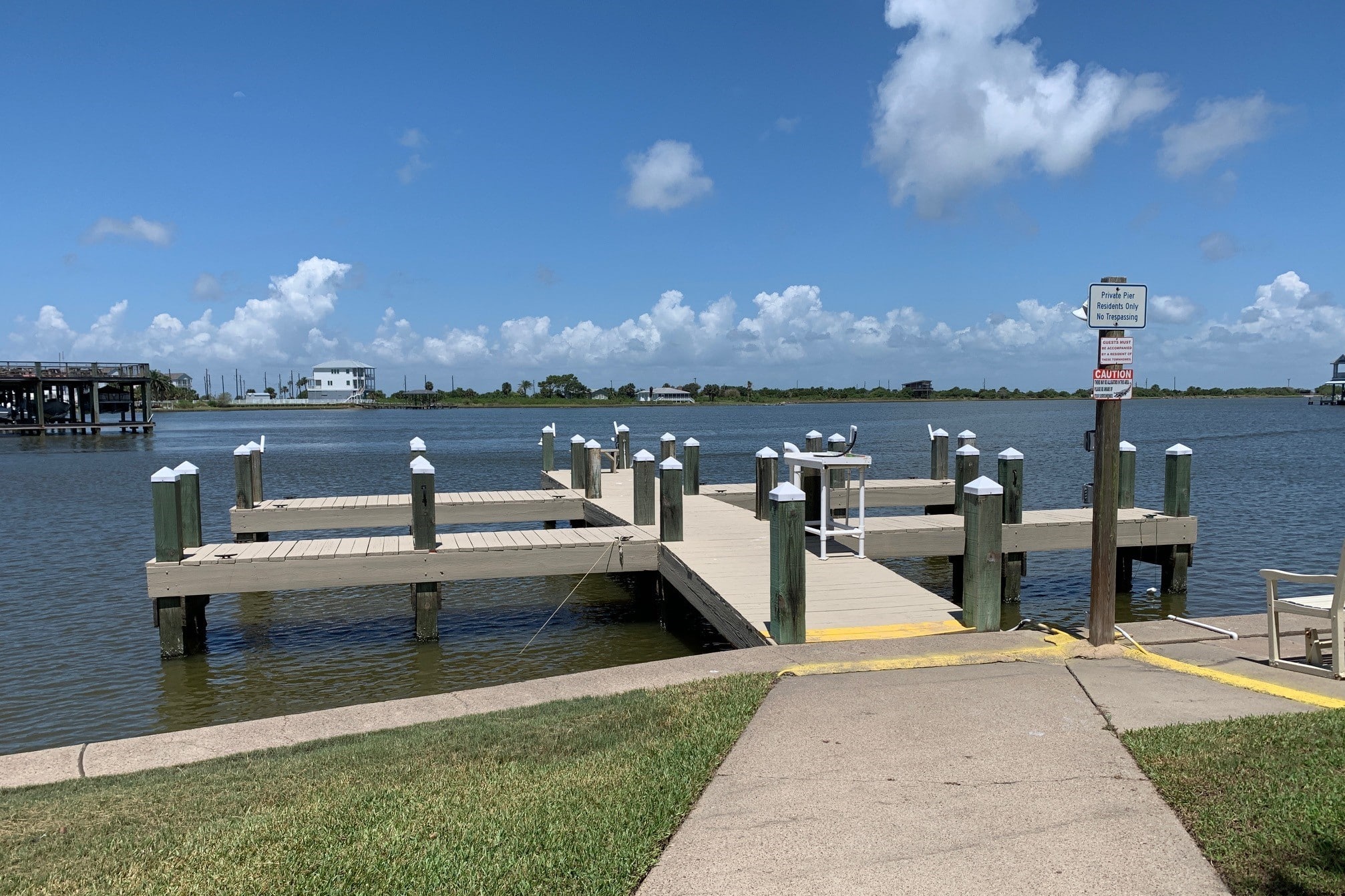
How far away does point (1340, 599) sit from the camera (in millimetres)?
6078

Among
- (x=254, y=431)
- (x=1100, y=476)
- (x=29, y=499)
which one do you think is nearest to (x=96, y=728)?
(x=1100, y=476)

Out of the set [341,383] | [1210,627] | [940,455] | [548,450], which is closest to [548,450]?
[548,450]

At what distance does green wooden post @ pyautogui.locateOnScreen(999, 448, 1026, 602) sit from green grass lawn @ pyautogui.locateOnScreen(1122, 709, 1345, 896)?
7.22m

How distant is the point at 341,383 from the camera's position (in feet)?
550

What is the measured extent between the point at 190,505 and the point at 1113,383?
10.0 metres

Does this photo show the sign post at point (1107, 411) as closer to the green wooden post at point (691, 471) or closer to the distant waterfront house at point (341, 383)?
the green wooden post at point (691, 471)

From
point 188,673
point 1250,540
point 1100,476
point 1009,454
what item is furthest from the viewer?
point 1250,540

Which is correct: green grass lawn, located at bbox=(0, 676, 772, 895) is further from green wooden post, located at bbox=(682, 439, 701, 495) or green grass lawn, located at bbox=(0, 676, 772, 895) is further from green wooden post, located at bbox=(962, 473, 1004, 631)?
green wooden post, located at bbox=(682, 439, 701, 495)

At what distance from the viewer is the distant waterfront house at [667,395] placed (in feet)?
641

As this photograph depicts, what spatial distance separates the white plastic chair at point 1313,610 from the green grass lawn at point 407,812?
3504 millimetres

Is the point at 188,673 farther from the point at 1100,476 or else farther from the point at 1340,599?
the point at 1340,599

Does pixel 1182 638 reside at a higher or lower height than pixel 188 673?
higher

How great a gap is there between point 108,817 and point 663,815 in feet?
8.89

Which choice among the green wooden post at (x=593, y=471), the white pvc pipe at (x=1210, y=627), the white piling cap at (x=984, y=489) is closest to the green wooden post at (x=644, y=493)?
the green wooden post at (x=593, y=471)
